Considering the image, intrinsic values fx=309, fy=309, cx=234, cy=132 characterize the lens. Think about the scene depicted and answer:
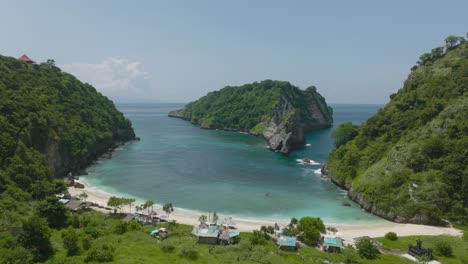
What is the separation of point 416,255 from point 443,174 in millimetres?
21698

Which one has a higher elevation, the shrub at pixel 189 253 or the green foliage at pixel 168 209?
the shrub at pixel 189 253

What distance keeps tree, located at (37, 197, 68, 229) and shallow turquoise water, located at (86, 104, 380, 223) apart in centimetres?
1934

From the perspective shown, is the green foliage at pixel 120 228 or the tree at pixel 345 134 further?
the tree at pixel 345 134

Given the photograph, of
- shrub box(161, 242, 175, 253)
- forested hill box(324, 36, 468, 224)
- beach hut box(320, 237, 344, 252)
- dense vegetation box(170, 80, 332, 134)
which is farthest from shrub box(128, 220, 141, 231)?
dense vegetation box(170, 80, 332, 134)

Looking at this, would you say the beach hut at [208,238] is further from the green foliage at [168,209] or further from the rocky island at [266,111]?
the rocky island at [266,111]

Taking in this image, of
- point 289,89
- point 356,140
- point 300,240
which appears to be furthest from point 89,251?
point 289,89

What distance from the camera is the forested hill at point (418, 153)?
50.3 meters

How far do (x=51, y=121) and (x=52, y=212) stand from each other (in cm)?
3965

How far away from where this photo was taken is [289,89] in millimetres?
190000

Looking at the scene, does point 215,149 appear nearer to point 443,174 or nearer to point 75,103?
point 75,103

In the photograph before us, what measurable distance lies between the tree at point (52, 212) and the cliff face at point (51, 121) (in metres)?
14.5

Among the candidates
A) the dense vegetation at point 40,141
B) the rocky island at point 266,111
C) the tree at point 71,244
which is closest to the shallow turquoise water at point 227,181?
the dense vegetation at point 40,141

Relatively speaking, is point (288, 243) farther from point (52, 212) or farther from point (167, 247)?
point (52, 212)

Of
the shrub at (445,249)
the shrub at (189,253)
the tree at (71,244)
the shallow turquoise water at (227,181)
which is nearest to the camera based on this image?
the tree at (71,244)
